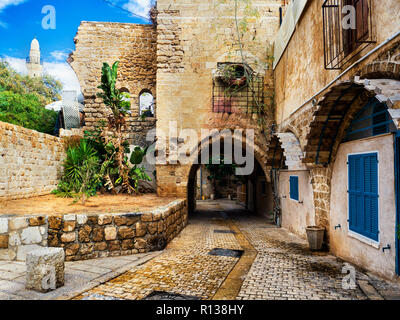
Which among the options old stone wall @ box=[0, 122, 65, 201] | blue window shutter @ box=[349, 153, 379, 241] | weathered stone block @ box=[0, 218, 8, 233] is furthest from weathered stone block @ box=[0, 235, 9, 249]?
blue window shutter @ box=[349, 153, 379, 241]

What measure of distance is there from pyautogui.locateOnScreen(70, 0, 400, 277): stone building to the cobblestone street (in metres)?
0.58

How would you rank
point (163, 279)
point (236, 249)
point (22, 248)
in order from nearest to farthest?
point (163, 279) → point (22, 248) → point (236, 249)

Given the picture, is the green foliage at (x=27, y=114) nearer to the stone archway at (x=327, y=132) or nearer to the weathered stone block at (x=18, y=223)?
the weathered stone block at (x=18, y=223)

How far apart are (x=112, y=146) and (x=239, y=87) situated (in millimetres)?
5077

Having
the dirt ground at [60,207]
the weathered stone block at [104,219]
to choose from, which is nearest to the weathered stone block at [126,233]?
the weathered stone block at [104,219]

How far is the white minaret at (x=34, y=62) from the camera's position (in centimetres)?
3153

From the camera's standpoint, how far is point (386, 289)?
344 centimetres

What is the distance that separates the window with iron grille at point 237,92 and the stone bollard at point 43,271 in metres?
7.26

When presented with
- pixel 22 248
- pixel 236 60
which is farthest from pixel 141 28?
pixel 22 248

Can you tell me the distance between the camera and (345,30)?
4.46 metres

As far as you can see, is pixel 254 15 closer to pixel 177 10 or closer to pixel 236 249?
pixel 177 10

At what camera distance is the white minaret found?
103 feet

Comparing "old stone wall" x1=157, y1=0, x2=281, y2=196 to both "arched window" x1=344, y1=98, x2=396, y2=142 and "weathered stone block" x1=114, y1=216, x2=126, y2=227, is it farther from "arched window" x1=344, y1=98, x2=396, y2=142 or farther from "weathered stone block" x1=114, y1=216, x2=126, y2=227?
"weathered stone block" x1=114, y1=216, x2=126, y2=227

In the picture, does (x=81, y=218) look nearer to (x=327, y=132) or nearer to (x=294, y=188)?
(x=327, y=132)
